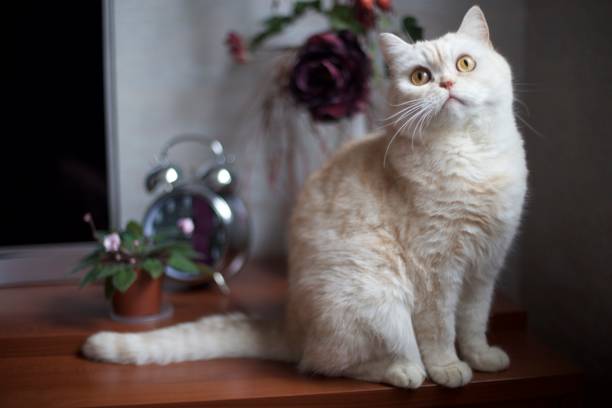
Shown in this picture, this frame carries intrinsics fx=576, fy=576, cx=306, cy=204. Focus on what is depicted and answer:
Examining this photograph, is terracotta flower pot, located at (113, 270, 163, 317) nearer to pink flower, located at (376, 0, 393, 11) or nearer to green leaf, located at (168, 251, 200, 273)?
green leaf, located at (168, 251, 200, 273)

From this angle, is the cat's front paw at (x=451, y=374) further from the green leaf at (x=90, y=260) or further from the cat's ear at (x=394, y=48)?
the green leaf at (x=90, y=260)

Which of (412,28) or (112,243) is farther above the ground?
(412,28)

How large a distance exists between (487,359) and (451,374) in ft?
0.32

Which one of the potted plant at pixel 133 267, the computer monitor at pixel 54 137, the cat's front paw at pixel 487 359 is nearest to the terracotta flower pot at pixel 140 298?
the potted plant at pixel 133 267

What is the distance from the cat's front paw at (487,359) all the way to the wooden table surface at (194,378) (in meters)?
0.02

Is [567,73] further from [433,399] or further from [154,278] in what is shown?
[154,278]

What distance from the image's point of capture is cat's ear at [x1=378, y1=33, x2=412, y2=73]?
0.95 meters

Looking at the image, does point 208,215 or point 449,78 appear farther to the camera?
point 208,215

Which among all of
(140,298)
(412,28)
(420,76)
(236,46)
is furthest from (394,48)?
(140,298)

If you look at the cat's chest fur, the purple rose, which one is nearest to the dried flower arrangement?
the purple rose

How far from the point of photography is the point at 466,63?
3.04 feet

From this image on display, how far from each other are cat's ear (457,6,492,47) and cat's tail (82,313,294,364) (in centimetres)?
65

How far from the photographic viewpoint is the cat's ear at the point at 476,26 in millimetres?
955

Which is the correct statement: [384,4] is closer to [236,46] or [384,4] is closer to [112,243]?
[236,46]
